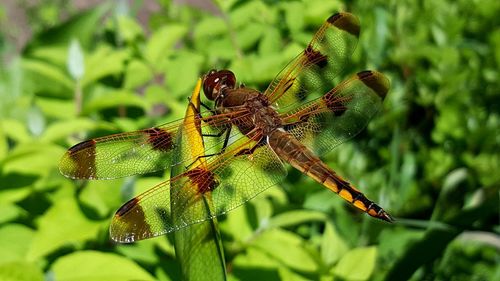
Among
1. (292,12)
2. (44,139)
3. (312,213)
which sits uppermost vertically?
(292,12)

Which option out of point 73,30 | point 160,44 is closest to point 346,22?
point 160,44

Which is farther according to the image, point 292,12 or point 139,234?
point 292,12

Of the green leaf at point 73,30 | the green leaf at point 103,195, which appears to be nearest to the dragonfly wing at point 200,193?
the green leaf at point 103,195

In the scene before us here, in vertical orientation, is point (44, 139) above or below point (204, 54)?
below

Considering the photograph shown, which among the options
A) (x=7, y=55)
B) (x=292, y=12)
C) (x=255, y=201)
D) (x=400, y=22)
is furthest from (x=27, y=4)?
(x=255, y=201)

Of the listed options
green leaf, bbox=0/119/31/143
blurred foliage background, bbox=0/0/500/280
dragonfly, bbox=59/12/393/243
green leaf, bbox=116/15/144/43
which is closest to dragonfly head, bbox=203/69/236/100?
dragonfly, bbox=59/12/393/243

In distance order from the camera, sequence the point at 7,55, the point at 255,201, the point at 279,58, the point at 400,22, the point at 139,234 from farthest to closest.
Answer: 1. the point at 7,55
2. the point at 400,22
3. the point at 279,58
4. the point at 255,201
5. the point at 139,234

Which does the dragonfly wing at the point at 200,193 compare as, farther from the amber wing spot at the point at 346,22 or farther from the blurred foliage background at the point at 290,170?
the amber wing spot at the point at 346,22

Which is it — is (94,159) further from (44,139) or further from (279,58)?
(279,58)

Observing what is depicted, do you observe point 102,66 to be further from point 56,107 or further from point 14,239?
point 14,239
